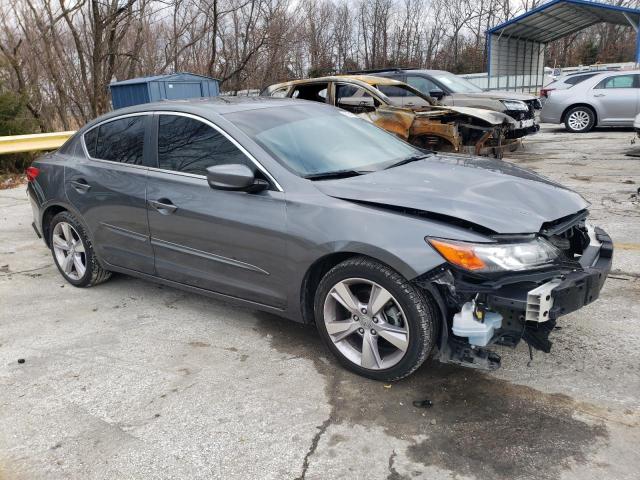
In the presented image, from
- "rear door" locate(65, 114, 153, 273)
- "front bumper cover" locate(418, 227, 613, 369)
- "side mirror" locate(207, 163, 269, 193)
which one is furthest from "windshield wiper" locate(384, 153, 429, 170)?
"rear door" locate(65, 114, 153, 273)

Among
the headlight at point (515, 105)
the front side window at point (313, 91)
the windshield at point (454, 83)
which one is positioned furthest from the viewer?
the windshield at point (454, 83)

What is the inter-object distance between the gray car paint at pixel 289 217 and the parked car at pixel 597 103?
1112 centimetres

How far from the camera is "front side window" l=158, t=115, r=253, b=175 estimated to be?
3.64 m

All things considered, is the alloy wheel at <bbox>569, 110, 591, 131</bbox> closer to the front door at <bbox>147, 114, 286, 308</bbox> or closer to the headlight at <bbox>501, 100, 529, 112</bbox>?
the headlight at <bbox>501, 100, 529, 112</bbox>

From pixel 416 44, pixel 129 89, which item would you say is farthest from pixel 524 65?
pixel 129 89

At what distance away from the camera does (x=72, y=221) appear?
Result: 15.3 ft

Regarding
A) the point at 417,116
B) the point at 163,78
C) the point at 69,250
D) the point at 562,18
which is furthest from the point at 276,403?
the point at 562,18

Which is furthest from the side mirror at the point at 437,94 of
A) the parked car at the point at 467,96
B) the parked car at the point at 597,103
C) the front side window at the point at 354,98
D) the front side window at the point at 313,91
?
the parked car at the point at 597,103

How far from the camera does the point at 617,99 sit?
13141 mm

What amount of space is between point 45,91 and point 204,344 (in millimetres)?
18055

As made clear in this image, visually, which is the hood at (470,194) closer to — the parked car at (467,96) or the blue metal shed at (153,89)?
the parked car at (467,96)

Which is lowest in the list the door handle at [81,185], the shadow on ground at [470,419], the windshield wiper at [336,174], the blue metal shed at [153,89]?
the shadow on ground at [470,419]

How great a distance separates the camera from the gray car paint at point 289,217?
2.90m

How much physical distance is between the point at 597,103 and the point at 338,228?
42.0ft
